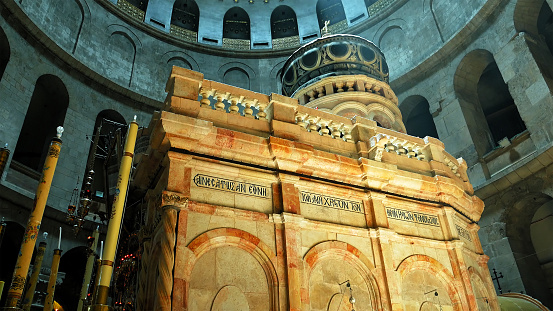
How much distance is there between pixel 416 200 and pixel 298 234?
123 inches

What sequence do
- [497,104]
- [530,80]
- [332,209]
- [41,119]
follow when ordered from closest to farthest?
[332,209]
[530,80]
[41,119]
[497,104]

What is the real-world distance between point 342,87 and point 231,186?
737 cm

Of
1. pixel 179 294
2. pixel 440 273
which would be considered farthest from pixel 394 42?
pixel 179 294

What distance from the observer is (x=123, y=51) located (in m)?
22.9

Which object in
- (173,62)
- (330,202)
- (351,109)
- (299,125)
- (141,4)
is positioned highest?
(141,4)

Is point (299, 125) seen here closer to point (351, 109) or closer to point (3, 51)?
point (351, 109)

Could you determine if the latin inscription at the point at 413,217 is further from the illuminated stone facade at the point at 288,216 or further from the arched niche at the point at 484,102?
the arched niche at the point at 484,102

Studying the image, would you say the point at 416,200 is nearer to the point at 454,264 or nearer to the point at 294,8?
the point at 454,264

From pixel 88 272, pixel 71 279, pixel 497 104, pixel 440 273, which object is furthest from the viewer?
pixel 497 104

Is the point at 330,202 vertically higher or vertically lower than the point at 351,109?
lower

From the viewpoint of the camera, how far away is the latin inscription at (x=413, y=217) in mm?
8938

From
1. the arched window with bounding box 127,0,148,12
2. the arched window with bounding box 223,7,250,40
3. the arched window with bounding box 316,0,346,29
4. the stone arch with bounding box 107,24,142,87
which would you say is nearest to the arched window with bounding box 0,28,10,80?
the stone arch with bounding box 107,24,142,87

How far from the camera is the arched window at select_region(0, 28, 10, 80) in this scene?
16812mm

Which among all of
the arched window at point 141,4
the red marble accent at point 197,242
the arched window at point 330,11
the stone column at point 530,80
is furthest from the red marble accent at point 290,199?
the arched window at point 330,11
